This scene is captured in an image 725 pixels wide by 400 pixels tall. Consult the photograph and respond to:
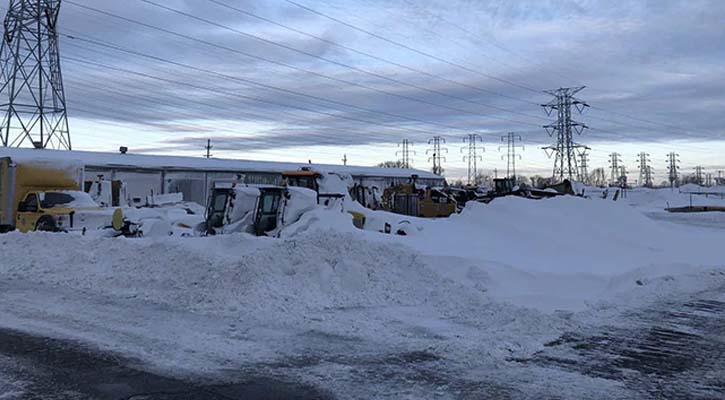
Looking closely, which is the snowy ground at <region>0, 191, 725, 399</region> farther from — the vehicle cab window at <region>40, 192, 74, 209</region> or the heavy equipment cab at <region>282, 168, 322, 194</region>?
the heavy equipment cab at <region>282, 168, 322, 194</region>

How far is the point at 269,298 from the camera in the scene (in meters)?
10.5

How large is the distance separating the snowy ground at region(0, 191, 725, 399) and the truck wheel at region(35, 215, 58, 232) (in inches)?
169

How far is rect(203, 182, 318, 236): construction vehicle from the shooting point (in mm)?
15883

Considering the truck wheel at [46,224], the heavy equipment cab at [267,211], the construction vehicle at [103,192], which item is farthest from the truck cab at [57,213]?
the construction vehicle at [103,192]

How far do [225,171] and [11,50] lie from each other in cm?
1981

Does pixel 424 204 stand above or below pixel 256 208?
below

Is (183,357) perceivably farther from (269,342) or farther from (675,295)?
(675,295)

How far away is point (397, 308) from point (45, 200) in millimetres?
16984

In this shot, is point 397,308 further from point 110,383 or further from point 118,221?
point 118,221

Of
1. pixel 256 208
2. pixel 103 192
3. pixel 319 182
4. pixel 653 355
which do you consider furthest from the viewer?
pixel 103 192

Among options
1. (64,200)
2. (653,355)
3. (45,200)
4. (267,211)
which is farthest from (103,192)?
(653,355)

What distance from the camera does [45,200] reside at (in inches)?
875

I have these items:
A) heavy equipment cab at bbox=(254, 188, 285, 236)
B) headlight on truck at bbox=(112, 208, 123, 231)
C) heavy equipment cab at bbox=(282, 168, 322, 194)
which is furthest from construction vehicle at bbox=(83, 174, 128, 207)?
heavy equipment cab at bbox=(254, 188, 285, 236)

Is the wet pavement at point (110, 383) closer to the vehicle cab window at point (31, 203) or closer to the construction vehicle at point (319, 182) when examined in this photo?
the construction vehicle at point (319, 182)
